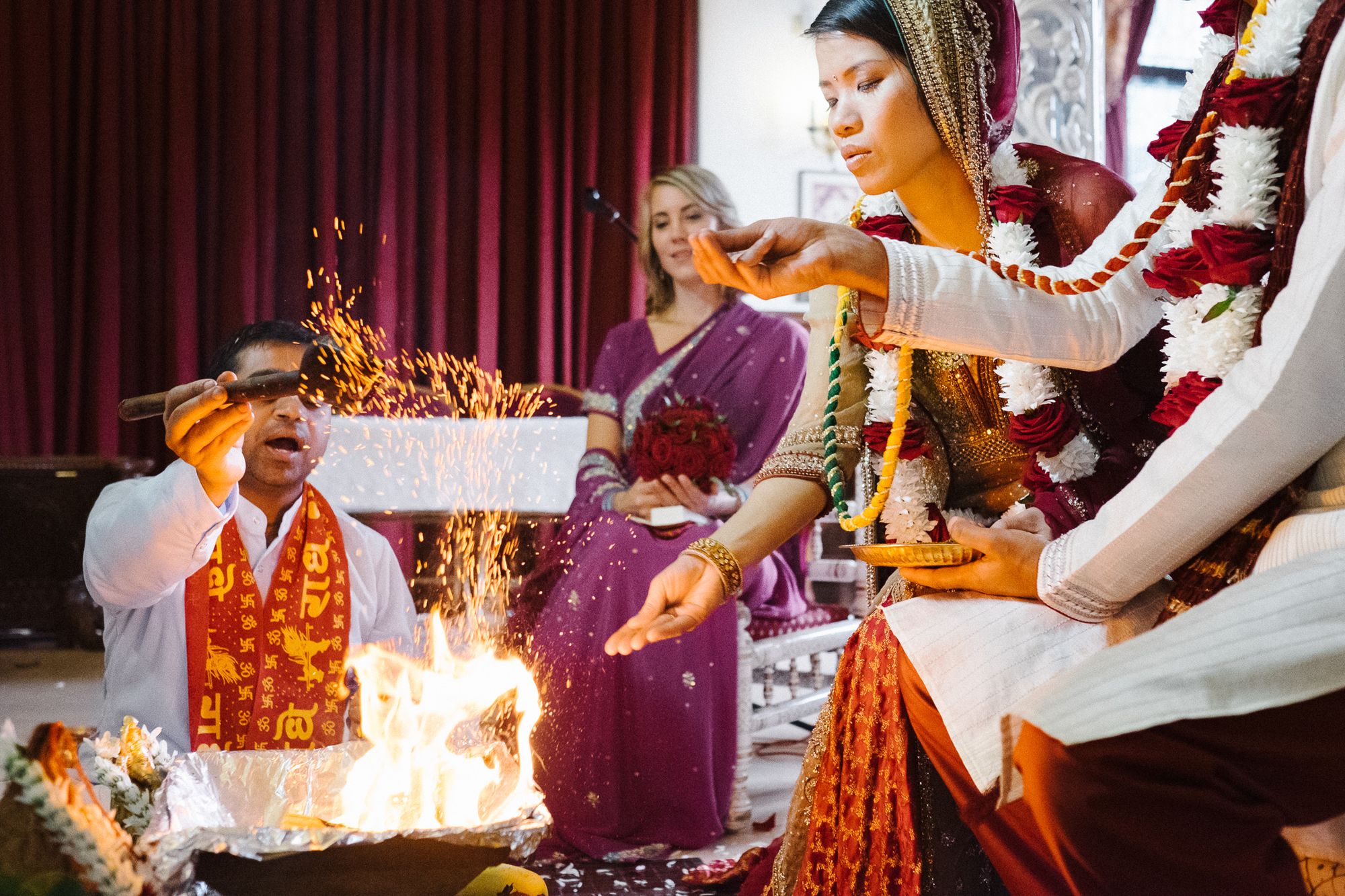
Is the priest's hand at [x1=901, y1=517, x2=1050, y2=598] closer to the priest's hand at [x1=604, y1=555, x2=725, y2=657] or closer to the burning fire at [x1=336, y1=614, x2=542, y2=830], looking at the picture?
the priest's hand at [x1=604, y1=555, x2=725, y2=657]

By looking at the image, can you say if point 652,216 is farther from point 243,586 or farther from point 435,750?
point 435,750

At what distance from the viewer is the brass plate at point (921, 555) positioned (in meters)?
1.50

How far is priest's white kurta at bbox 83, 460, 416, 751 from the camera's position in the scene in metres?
2.17

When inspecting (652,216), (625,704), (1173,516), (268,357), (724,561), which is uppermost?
(652,216)

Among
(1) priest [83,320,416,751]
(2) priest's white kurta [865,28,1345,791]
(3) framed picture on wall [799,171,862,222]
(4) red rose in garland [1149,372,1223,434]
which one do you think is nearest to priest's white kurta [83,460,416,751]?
(1) priest [83,320,416,751]

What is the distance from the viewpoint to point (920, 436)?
1.89 meters

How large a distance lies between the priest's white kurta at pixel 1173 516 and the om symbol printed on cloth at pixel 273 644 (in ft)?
5.00

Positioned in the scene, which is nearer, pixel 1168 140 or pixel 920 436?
pixel 1168 140

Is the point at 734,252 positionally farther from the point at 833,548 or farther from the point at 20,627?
the point at 20,627

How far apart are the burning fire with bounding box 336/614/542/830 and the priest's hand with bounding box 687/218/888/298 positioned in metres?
0.82

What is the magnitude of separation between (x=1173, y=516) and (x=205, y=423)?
5.12ft

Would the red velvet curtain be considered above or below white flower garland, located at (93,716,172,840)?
above

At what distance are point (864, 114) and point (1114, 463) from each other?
66 cm

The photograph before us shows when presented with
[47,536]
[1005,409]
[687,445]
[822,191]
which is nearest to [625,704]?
[687,445]
